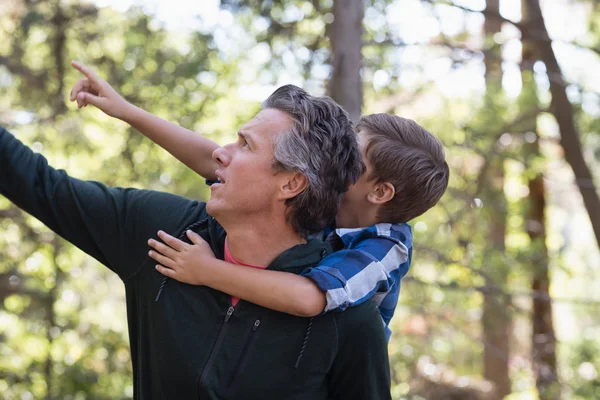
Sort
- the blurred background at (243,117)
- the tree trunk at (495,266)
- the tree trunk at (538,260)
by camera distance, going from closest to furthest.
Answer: the blurred background at (243,117) → the tree trunk at (495,266) → the tree trunk at (538,260)

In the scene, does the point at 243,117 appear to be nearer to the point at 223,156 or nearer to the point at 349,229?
the point at 349,229

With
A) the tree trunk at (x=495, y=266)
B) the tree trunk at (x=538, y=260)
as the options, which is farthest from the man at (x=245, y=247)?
the tree trunk at (x=538, y=260)

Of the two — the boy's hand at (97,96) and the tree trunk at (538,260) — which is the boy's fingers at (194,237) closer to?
the boy's hand at (97,96)

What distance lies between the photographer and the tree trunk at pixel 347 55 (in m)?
4.99

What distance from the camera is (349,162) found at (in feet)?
6.51

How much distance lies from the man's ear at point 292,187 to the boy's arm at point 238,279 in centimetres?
22

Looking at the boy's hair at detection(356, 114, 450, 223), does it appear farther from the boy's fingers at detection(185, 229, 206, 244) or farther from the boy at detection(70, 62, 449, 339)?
the boy's fingers at detection(185, 229, 206, 244)

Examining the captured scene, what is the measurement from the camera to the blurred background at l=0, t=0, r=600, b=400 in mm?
7613

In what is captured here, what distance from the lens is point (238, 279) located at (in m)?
1.88

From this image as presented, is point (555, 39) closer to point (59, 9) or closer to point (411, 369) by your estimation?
point (411, 369)

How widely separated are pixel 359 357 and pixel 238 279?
1.31ft

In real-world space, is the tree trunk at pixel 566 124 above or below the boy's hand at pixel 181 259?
below

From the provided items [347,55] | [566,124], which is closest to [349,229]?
[347,55]

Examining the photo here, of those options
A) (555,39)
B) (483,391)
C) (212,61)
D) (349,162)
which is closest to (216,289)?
(349,162)
